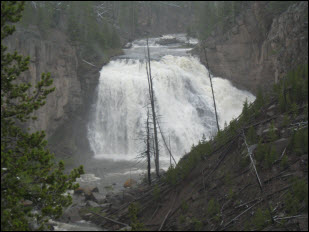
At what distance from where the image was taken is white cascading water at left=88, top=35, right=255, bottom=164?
3384cm

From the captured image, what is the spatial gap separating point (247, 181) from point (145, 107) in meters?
23.4

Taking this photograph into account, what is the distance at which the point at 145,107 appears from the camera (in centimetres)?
3359

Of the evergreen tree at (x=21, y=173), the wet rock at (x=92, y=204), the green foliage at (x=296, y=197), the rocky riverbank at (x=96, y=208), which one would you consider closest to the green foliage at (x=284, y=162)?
the green foliage at (x=296, y=197)

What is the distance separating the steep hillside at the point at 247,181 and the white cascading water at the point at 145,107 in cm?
1816

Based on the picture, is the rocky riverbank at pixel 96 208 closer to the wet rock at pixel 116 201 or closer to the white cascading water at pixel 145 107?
the wet rock at pixel 116 201

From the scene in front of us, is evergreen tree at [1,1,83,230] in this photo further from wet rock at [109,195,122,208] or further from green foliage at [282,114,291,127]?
wet rock at [109,195,122,208]

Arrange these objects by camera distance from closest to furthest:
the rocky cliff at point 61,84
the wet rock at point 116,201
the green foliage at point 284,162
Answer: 1. the green foliage at point 284,162
2. the wet rock at point 116,201
3. the rocky cliff at point 61,84

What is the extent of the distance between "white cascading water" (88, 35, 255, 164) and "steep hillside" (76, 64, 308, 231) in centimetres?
1816

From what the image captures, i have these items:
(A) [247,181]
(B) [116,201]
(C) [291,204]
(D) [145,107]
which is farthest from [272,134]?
(D) [145,107]

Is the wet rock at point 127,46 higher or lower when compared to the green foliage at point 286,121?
higher

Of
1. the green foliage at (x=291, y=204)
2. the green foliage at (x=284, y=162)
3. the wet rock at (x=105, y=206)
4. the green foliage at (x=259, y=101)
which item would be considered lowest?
the wet rock at (x=105, y=206)

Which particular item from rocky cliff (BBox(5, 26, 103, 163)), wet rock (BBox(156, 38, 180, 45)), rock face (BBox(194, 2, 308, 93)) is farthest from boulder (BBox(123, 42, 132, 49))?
rocky cliff (BBox(5, 26, 103, 163))

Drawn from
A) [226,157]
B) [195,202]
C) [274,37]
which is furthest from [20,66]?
[274,37]

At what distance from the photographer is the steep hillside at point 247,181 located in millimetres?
8516
